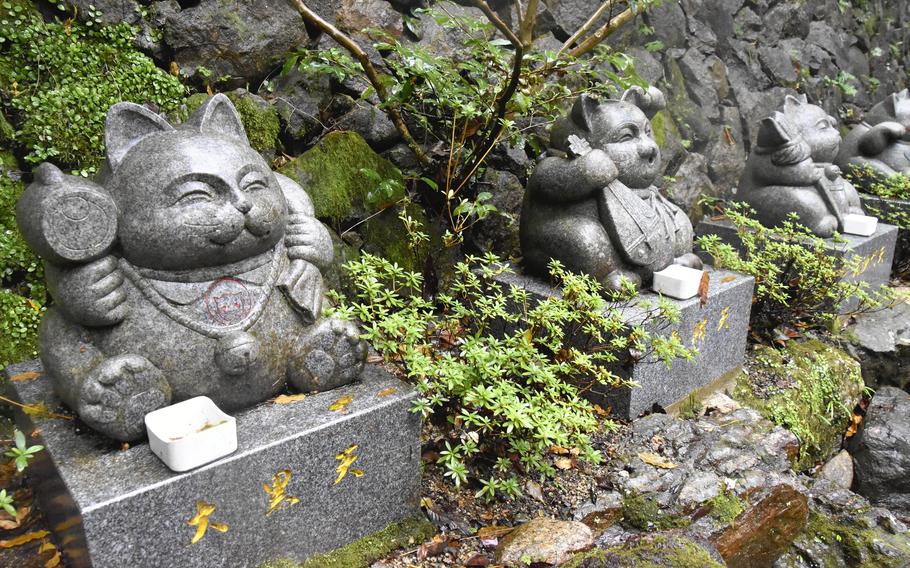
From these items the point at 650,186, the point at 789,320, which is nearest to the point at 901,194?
the point at 789,320

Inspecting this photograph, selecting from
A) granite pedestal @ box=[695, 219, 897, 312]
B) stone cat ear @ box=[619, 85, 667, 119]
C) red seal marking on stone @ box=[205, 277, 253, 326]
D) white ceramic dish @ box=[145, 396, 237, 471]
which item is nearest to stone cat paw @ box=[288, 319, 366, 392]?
red seal marking on stone @ box=[205, 277, 253, 326]

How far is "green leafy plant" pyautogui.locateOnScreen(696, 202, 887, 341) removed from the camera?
16.5 ft

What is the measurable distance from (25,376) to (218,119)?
59.9 inches

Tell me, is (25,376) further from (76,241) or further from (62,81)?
(62,81)

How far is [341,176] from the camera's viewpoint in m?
4.82

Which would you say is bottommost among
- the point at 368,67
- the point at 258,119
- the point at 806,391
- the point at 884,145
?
the point at 806,391

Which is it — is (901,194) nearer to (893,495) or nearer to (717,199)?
(717,199)

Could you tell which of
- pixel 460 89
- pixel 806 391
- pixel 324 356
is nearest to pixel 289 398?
pixel 324 356

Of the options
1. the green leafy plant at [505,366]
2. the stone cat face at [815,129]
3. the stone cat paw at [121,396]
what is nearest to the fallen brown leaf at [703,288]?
the green leafy plant at [505,366]

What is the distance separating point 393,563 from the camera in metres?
2.77

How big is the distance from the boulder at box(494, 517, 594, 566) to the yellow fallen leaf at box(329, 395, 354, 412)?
34.7 inches

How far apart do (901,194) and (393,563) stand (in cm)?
687

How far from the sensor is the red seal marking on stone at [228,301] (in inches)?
102

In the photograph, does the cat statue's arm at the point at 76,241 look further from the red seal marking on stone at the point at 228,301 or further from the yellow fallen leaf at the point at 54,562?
the yellow fallen leaf at the point at 54,562
